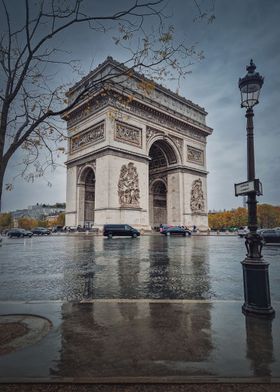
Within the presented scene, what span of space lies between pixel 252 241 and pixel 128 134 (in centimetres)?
3221

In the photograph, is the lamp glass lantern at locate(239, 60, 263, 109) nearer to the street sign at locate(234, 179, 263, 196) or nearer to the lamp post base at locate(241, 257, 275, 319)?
the street sign at locate(234, 179, 263, 196)

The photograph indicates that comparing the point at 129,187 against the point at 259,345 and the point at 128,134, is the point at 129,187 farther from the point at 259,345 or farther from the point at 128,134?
the point at 259,345

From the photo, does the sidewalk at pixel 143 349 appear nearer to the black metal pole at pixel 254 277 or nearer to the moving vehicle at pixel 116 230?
the black metal pole at pixel 254 277

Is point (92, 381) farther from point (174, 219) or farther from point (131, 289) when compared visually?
point (174, 219)

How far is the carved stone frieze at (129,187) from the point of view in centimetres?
3297

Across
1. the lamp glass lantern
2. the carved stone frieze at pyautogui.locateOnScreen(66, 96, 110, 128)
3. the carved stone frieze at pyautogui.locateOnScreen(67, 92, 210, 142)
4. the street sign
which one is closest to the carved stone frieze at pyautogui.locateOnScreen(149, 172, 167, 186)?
the carved stone frieze at pyautogui.locateOnScreen(67, 92, 210, 142)

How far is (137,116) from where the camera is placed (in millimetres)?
36719

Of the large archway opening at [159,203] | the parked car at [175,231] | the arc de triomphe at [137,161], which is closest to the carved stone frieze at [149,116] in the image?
the arc de triomphe at [137,161]

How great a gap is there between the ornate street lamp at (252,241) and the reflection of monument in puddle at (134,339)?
724 mm

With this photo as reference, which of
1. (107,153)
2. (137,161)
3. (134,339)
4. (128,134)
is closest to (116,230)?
(107,153)

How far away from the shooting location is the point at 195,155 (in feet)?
150

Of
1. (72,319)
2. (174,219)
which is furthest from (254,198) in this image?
(174,219)

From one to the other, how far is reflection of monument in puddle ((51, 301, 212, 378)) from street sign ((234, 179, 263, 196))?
199 centimetres

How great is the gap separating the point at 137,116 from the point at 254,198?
33.9 m
